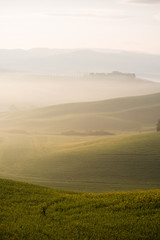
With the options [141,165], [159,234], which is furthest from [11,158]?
[159,234]

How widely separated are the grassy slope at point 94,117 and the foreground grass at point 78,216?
110 m

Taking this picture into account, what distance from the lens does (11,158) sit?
225ft

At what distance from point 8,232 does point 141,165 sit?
1823 inches

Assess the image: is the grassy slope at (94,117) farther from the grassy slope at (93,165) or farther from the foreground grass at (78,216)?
the foreground grass at (78,216)

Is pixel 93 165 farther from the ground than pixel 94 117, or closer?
farther from the ground

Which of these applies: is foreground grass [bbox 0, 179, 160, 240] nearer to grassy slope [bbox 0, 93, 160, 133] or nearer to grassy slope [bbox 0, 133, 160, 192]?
grassy slope [bbox 0, 133, 160, 192]

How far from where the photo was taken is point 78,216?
1309 cm

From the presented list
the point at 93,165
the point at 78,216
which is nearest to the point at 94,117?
the point at 93,165

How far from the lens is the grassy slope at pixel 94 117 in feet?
435

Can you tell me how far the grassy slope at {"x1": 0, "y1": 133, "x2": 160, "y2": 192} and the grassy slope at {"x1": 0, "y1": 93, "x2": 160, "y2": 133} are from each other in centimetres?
5384

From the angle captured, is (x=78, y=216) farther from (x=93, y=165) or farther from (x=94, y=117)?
(x=94, y=117)

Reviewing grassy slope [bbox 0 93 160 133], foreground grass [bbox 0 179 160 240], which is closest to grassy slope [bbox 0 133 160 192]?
foreground grass [bbox 0 179 160 240]

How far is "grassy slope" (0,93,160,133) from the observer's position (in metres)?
133

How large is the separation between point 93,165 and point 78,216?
147 feet
